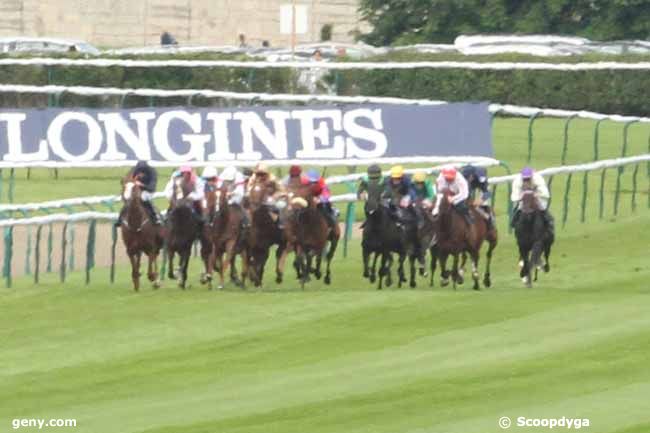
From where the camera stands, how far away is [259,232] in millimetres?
26641

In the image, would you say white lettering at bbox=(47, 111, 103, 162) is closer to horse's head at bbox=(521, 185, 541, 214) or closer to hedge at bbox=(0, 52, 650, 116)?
hedge at bbox=(0, 52, 650, 116)

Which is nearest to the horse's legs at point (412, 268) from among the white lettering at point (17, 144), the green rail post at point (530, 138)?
the white lettering at point (17, 144)

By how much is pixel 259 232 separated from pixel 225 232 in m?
0.37

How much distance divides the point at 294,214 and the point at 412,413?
27.7 ft

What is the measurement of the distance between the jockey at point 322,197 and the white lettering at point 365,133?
8912 mm

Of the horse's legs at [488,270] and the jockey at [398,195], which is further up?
the jockey at [398,195]

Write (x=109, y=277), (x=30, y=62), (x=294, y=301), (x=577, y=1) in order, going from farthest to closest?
(x=577, y=1) → (x=30, y=62) → (x=109, y=277) → (x=294, y=301)

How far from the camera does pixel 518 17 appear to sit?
59.0 meters

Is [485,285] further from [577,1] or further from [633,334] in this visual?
[577,1]

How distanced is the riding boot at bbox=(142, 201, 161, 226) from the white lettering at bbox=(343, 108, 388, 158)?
9.75 m

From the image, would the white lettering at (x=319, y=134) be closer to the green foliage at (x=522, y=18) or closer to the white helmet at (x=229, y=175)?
the white helmet at (x=229, y=175)

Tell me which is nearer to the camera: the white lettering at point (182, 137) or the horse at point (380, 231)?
the horse at point (380, 231)

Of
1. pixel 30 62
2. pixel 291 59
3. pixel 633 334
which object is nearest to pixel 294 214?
pixel 633 334

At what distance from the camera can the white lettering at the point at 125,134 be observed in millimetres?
35344
